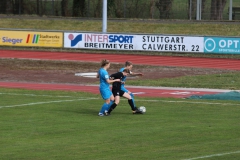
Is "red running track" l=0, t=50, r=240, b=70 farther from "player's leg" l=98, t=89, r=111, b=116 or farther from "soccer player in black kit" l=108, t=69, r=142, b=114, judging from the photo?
"player's leg" l=98, t=89, r=111, b=116

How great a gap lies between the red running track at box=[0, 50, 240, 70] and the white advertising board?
1.96 feet

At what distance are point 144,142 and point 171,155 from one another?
1689mm

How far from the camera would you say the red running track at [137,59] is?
3938cm

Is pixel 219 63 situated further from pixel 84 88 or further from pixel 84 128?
pixel 84 128

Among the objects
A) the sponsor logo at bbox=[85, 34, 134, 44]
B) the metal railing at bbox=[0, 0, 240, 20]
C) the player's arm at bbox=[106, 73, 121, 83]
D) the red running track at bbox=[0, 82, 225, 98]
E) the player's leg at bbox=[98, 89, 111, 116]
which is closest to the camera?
the player's arm at bbox=[106, 73, 121, 83]

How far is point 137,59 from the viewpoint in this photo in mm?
42062

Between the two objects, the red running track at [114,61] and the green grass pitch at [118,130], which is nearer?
the green grass pitch at [118,130]

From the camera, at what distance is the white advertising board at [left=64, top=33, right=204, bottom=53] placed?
139 feet

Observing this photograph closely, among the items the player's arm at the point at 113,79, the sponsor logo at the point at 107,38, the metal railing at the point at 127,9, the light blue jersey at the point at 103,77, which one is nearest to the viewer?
the player's arm at the point at 113,79

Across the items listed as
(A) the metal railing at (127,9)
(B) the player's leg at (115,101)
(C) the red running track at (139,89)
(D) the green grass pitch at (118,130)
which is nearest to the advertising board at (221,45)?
(C) the red running track at (139,89)

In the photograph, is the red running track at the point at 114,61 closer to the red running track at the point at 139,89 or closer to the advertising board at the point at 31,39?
the red running track at the point at 139,89

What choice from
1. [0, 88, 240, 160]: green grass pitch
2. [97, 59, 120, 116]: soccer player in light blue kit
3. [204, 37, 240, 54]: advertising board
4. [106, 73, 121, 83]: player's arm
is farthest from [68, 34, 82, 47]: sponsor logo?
[106, 73, 121, 83]: player's arm

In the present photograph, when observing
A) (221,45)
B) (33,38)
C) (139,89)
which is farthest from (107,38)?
(139,89)

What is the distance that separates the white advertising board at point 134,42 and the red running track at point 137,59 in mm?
598
